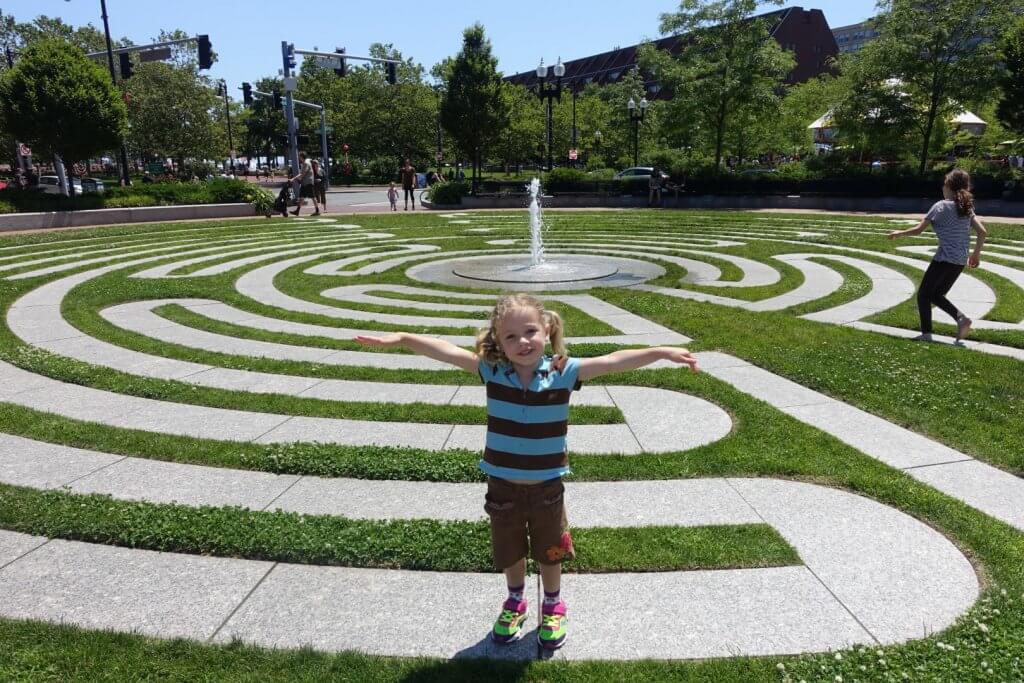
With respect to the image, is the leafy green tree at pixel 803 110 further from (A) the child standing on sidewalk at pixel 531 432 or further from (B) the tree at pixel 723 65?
(A) the child standing on sidewalk at pixel 531 432

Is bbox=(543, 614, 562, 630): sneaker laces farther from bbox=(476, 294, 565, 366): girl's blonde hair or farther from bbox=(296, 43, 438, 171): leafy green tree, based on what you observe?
bbox=(296, 43, 438, 171): leafy green tree

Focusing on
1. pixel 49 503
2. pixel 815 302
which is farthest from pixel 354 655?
pixel 815 302

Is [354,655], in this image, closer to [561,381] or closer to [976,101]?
[561,381]

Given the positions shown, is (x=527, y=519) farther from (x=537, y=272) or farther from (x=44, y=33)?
(x=44, y=33)

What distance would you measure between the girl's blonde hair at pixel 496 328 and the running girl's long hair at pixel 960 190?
677cm

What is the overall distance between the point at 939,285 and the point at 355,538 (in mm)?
7158

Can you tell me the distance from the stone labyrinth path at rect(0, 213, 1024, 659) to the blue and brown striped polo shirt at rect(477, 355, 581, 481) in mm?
808

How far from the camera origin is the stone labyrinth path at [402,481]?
3.38 meters

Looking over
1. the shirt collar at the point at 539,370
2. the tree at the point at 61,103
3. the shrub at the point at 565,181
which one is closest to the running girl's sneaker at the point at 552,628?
the shirt collar at the point at 539,370

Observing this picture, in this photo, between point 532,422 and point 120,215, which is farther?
point 120,215

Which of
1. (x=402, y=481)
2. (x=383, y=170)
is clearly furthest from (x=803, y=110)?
(x=402, y=481)

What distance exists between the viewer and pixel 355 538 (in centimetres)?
408

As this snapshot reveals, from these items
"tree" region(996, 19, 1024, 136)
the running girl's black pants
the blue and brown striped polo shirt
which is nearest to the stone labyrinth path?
the running girl's black pants

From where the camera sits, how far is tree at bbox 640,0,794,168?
3189 centimetres
